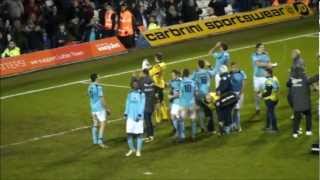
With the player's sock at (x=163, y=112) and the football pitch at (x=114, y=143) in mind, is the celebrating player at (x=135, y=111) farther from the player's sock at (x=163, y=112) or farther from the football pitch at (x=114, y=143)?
the player's sock at (x=163, y=112)

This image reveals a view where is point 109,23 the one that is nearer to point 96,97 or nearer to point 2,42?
point 2,42

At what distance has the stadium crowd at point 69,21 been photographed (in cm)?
3338

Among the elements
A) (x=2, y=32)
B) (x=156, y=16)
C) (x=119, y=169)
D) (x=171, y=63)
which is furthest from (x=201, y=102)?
(x=156, y=16)

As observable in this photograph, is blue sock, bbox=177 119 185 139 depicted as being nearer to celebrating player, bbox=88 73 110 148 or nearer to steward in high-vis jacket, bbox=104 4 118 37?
celebrating player, bbox=88 73 110 148

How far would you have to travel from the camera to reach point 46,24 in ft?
115

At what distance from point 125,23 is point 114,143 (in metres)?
13.8

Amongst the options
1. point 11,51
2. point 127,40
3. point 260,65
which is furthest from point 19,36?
point 260,65

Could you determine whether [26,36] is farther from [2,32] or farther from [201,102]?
[201,102]

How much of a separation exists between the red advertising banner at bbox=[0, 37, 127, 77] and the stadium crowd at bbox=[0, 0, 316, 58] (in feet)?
1.29

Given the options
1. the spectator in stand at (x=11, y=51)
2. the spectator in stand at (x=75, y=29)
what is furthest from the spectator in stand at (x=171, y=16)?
the spectator in stand at (x=11, y=51)

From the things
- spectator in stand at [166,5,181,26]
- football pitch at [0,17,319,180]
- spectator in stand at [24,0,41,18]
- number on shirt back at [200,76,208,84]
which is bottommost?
football pitch at [0,17,319,180]

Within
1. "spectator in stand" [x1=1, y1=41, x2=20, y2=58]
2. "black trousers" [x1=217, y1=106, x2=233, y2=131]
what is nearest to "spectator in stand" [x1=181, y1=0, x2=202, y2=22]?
"spectator in stand" [x1=1, y1=41, x2=20, y2=58]

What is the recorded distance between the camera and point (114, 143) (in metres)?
20.9

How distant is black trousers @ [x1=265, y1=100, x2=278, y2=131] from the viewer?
20.2m
